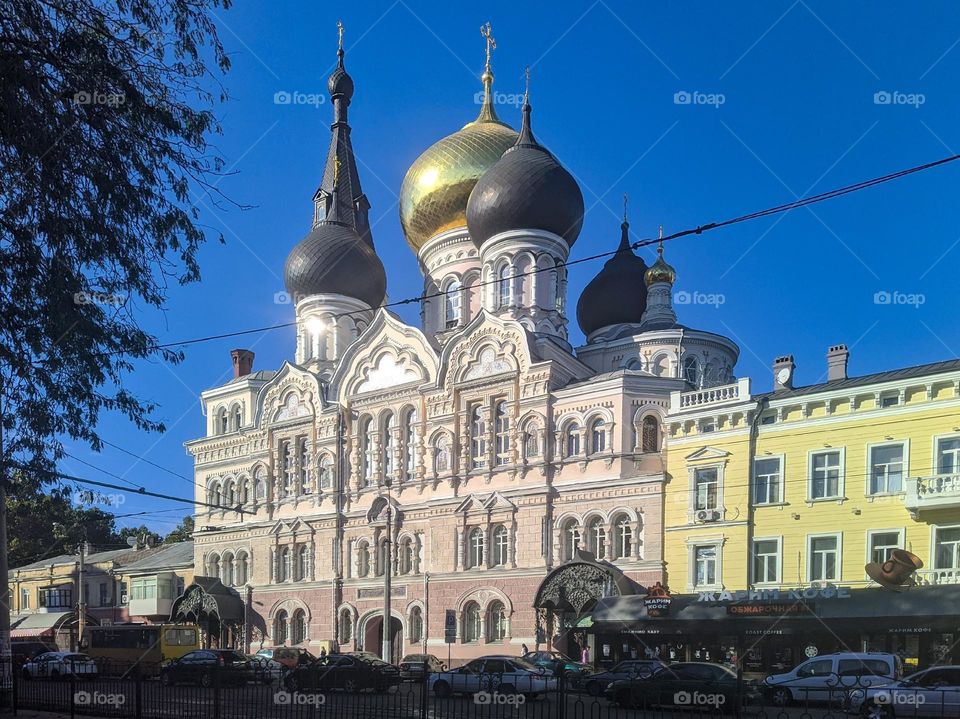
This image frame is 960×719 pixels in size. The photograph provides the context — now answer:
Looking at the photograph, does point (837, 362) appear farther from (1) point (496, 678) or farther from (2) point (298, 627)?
(2) point (298, 627)

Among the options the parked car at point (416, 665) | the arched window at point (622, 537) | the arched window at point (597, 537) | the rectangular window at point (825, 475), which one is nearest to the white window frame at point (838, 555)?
the rectangular window at point (825, 475)

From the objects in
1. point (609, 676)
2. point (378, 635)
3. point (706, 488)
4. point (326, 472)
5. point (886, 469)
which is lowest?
point (378, 635)

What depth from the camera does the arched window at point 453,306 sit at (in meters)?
44.3

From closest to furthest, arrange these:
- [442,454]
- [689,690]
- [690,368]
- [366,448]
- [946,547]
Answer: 1. [689,690]
2. [946,547]
3. [442,454]
4. [690,368]
5. [366,448]

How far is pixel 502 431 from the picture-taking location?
38.0 m

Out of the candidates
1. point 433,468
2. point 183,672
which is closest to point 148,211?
point 183,672

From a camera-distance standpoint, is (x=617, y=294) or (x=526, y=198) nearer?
(x=526, y=198)

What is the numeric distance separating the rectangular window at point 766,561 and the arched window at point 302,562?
19.3 m

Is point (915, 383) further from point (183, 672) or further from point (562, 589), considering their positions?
point (183, 672)

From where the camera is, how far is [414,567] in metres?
39.4

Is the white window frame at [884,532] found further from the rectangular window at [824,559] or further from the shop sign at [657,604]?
the shop sign at [657,604]

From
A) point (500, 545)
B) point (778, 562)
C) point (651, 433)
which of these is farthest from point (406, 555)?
point (778, 562)

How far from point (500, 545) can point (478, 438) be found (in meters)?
3.95

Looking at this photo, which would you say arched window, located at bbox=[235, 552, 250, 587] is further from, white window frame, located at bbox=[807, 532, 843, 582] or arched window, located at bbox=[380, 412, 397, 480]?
white window frame, located at bbox=[807, 532, 843, 582]
